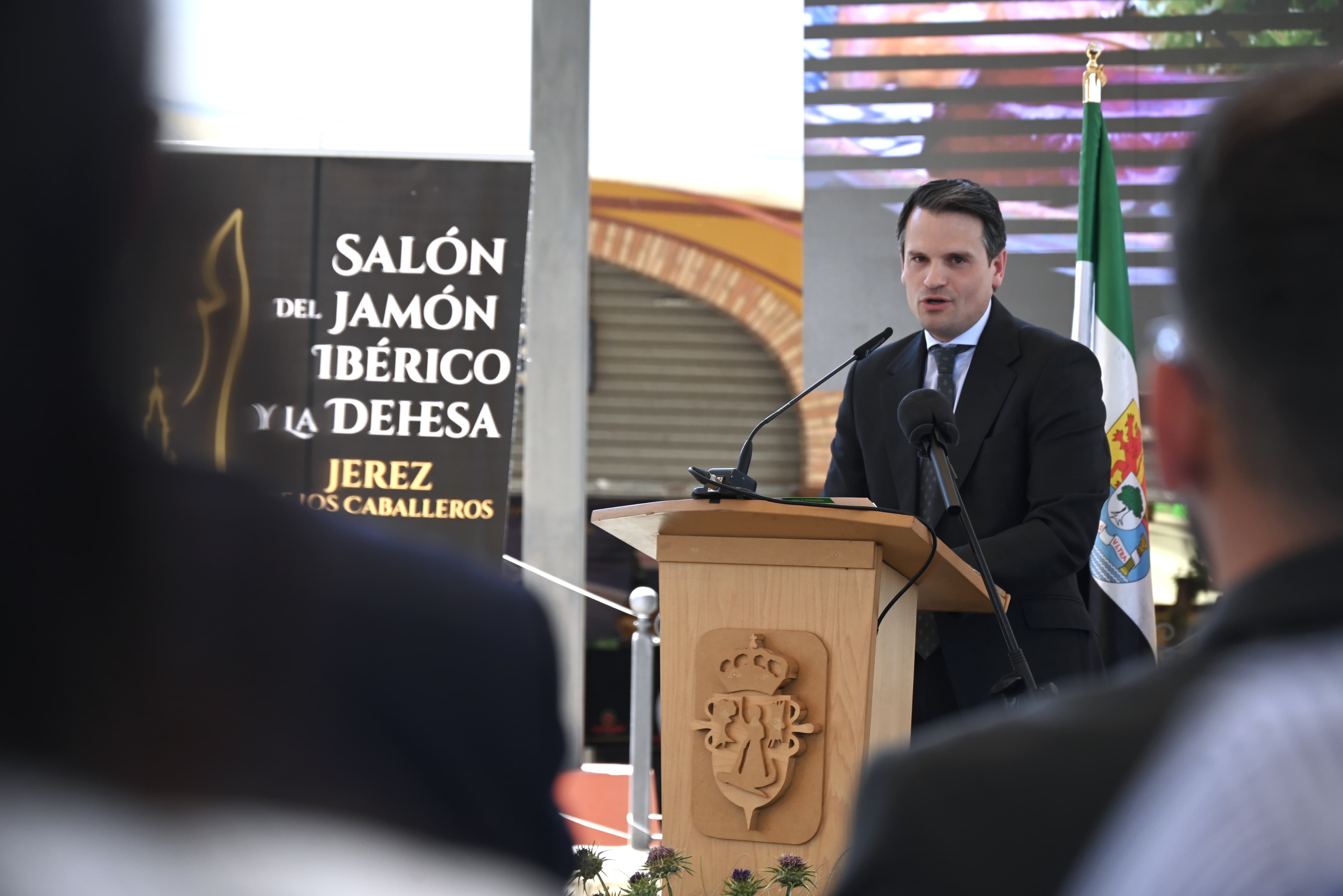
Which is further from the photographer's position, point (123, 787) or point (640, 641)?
point (640, 641)

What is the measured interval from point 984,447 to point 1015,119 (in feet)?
12.6

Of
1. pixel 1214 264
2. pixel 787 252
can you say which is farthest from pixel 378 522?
pixel 787 252

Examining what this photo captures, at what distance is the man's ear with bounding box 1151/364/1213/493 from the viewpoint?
564 millimetres

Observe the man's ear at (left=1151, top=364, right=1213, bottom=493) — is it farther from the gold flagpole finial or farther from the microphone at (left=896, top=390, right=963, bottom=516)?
the gold flagpole finial

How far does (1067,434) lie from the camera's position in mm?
2473

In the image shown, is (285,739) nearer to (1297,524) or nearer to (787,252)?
(1297,524)

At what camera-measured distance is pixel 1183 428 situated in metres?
0.57

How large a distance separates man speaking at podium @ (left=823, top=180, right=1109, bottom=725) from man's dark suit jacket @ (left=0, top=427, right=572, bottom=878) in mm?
1903

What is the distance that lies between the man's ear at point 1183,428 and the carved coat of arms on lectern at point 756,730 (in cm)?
140

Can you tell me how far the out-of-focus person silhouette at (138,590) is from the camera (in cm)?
33

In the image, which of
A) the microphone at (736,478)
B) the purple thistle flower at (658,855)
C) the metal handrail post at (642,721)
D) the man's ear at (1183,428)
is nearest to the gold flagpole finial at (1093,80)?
the metal handrail post at (642,721)

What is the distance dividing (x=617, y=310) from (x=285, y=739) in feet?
25.2

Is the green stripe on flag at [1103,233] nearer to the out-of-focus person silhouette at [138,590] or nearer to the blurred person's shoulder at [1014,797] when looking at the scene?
the blurred person's shoulder at [1014,797]

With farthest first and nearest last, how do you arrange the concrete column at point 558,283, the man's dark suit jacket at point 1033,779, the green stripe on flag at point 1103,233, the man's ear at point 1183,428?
1. the concrete column at point 558,283
2. the green stripe on flag at point 1103,233
3. the man's ear at point 1183,428
4. the man's dark suit jacket at point 1033,779
